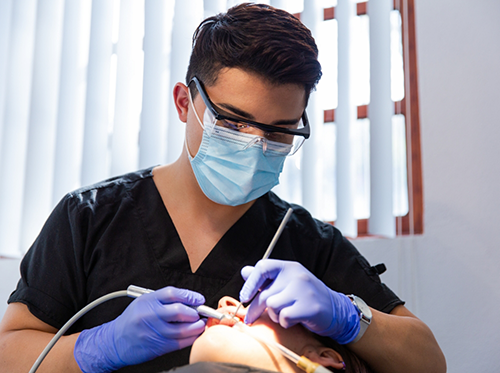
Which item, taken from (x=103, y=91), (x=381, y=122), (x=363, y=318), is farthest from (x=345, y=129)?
(x=103, y=91)

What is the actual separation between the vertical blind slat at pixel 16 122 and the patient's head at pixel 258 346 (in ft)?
5.37

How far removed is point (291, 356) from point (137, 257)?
0.59 m

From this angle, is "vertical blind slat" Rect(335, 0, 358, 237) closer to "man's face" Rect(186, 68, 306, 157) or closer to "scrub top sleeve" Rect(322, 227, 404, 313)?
"scrub top sleeve" Rect(322, 227, 404, 313)

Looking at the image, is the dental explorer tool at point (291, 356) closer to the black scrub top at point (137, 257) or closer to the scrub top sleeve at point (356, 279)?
the black scrub top at point (137, 257)

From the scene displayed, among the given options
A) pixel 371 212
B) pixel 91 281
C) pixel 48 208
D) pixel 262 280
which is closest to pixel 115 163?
pixel 48 208

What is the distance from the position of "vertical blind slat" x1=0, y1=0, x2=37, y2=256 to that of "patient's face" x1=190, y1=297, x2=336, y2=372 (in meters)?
1.64

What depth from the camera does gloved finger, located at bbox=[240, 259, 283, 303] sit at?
1.11m

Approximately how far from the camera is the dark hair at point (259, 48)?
1.21 metres

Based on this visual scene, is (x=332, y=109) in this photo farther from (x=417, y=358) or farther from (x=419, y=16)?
(x=417, y=358)

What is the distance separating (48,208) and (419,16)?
1990mm

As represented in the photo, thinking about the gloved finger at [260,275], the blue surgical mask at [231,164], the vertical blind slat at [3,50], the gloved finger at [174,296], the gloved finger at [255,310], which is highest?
the vertical blind slat at [3,50]

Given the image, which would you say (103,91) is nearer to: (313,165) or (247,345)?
(313,165)

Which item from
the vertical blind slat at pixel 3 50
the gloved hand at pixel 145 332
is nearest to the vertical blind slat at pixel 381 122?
the gloved hand at pixel 145 332

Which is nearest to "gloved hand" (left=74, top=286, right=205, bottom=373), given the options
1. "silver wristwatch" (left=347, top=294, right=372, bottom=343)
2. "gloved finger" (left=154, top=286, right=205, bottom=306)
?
"gloved finger" (left=154, top=286, right=205, bottom=306)
